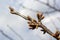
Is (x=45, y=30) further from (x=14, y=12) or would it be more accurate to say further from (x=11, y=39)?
(x=11, y=39)

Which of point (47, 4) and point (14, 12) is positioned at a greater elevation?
point (14, 12)

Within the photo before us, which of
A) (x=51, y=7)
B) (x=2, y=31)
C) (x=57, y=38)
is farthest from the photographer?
(x=2, y=31)

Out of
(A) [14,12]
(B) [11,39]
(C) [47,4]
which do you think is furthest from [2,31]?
(A) [14,12]

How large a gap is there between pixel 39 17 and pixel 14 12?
309mm

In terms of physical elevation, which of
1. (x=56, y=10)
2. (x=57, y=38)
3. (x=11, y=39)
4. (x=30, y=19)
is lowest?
(x=11, y=39)

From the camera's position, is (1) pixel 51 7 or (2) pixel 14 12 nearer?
(2) pixel 14 12

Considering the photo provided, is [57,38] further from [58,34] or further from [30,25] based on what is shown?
[30,25]

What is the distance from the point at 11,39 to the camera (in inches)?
182

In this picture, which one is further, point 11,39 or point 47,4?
point 11,39

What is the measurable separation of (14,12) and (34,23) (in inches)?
10.7

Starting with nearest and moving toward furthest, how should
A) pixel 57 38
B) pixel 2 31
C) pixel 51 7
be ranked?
pixel 57 38
pixel 51 7
pixel 2 31

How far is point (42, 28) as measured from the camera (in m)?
1.78

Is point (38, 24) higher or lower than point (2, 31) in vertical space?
higher

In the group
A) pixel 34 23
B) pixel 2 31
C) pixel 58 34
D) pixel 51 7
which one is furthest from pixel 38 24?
pixel 2 31
